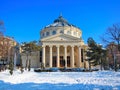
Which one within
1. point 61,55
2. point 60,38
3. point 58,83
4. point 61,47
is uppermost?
point 60,38

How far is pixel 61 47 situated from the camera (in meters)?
72.3

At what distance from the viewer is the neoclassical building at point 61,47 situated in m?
68.1

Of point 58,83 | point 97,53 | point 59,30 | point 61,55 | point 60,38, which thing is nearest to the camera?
point 58,83

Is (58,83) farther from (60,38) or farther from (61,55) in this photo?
(61,55)

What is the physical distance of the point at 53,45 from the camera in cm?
6881

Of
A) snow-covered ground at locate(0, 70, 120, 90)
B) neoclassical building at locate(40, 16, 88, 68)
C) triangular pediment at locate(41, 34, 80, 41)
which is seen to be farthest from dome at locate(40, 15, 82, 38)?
snow-covered ground at locate(0, 70, 120, 90)

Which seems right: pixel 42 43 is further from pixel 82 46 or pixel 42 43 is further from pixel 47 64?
pixel 82 46

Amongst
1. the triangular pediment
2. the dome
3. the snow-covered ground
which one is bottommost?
the snow-covered ground

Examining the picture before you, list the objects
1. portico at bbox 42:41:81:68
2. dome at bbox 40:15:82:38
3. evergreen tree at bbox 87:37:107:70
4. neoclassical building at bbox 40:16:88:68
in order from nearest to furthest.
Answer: evergreen tree at bbox 87:37:107:70
neoclassical building at bbox 40:16:88:68
portico at bbox 42:41:81:68
dome at bbox 40:15:82:38

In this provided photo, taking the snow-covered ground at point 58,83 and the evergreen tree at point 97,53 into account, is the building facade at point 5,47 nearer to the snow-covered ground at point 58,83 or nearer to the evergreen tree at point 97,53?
the snow-covered ground at point 58,83

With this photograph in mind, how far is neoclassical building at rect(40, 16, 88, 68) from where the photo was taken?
223 feet

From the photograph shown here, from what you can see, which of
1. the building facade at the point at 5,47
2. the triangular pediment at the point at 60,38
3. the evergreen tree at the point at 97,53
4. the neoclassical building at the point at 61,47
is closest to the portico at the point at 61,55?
the neoclassical building at the point at 61,47

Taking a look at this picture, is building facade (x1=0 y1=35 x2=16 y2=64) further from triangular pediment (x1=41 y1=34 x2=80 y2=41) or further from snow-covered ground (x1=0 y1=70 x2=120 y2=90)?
snow-covered ground (x1=0 y1=70 x2=120 y2=90)

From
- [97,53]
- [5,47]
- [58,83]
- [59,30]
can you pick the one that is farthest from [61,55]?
[58,83]
